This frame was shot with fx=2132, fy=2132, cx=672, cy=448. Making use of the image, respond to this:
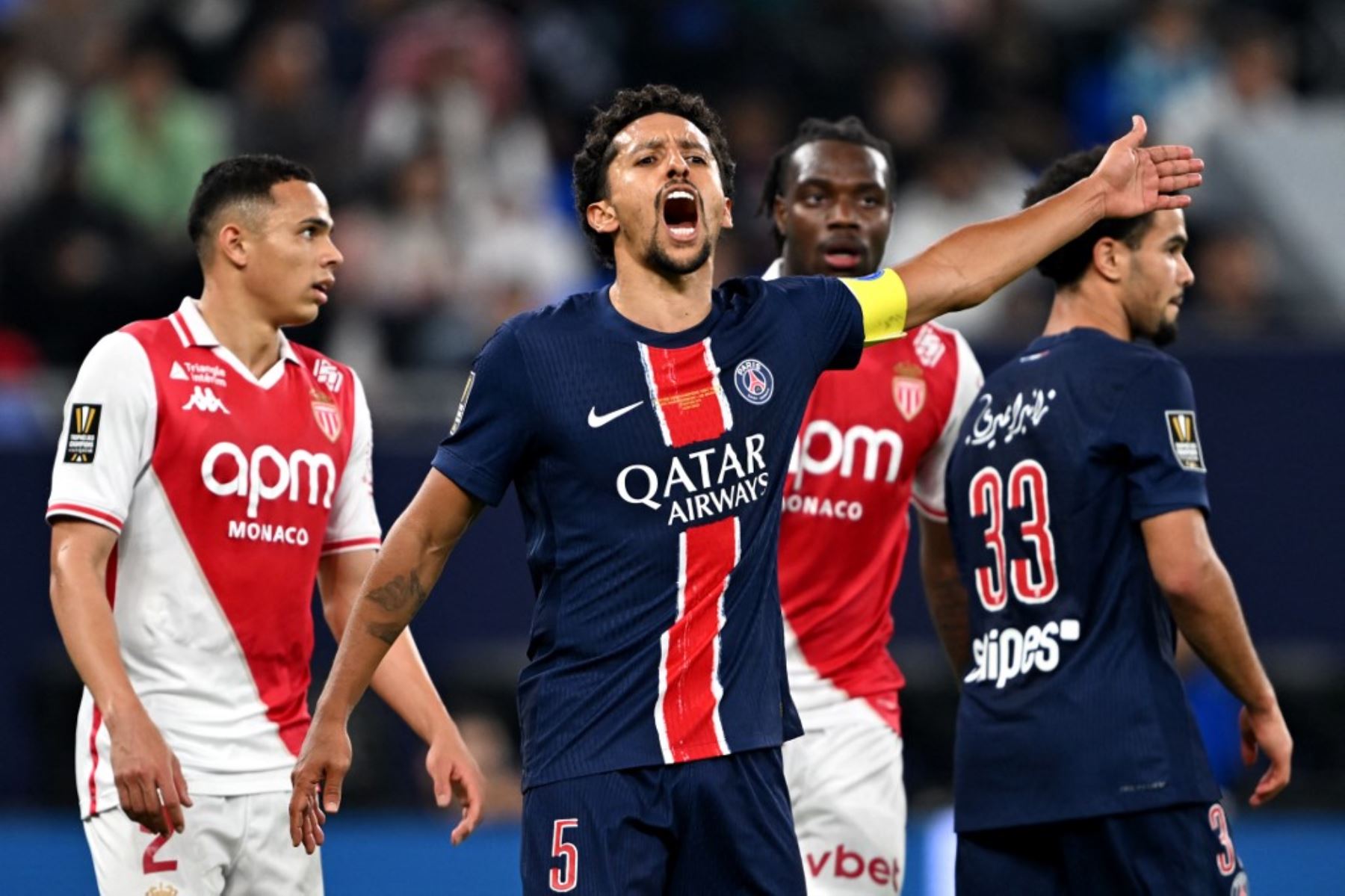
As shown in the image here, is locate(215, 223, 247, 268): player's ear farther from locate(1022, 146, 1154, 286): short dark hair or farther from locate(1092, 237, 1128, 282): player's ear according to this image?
locate(1092, 237, 1128, 282): player's ear

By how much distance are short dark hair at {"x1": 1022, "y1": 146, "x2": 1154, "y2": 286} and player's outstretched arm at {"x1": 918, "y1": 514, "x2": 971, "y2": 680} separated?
3.31 ft

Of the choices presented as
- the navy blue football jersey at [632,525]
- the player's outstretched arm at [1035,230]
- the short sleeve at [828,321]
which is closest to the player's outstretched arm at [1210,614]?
the player's outstretched arm at [1035,230]

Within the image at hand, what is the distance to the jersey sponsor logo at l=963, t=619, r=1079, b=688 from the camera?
5.57 meters

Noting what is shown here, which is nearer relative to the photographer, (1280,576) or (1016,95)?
(1280,576)

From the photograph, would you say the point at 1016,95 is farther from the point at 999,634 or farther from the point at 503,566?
the point at 999,634

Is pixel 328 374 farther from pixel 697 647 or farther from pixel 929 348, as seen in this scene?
pixel 929 348

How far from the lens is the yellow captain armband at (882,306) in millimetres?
5238

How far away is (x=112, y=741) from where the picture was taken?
17.4ft

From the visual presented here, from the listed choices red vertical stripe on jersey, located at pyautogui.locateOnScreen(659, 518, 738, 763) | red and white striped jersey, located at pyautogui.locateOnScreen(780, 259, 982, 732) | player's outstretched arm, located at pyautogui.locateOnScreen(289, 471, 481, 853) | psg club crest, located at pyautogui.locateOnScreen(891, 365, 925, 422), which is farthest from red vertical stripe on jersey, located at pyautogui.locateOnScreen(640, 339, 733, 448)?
psg club crest, located at pyautogui.locateOnScreen(891, 365, 925, 422)

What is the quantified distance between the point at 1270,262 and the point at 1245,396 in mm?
2626

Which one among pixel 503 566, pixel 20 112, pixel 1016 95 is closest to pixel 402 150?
pixel 20 112

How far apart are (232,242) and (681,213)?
1.58 metres

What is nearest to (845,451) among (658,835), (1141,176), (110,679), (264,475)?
(1141,176)

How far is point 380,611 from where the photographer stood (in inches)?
198
